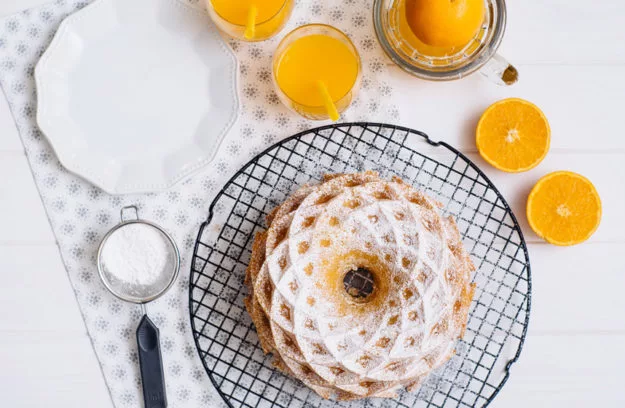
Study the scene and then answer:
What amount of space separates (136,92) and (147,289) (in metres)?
0.83

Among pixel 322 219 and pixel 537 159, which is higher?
pixel 537 159

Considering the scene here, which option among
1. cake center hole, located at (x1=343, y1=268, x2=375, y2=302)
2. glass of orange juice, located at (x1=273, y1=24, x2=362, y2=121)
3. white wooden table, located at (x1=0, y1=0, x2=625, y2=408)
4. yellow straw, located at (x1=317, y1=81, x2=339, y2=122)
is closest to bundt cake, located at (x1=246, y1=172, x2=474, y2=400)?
cake center hole, located at (x1=343, y1=268, x2=375, y2=302)

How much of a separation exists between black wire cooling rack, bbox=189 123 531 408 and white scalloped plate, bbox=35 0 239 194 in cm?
29

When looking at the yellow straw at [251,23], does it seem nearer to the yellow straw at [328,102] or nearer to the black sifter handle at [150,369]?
the yellow straw at [328,102]

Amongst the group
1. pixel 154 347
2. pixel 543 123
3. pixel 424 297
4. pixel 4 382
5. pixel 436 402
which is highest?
pixel 543 123

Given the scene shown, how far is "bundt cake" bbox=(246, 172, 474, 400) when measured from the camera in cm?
229

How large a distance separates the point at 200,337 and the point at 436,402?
100cm

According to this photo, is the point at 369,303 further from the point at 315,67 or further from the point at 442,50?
the point at 442,50

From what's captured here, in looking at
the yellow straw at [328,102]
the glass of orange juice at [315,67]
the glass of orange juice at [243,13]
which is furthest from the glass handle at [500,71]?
the glass of orange juice at [243,13]

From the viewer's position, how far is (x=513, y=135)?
2617 millimetres

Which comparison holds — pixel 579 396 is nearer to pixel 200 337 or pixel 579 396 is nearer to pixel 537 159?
pixel 537 159

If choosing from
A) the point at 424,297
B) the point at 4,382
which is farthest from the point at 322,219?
the point at 4,382

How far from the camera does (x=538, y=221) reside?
2.62 m

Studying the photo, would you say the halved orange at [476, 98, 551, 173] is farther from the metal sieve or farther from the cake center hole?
the metal sieve
